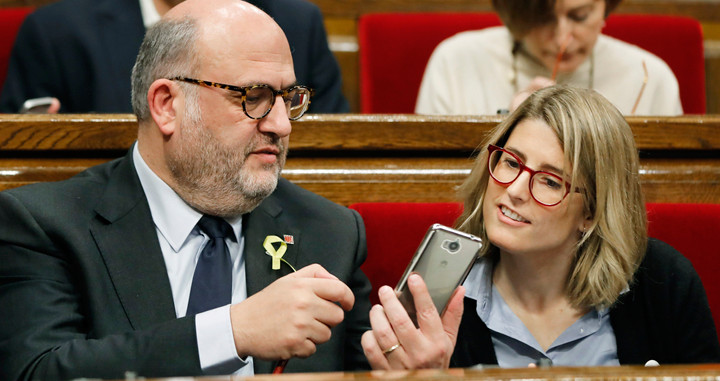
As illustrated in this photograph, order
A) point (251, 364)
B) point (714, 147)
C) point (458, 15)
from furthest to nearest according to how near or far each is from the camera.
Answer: point (458, 15) < point (714, 147) < point (251, 364)

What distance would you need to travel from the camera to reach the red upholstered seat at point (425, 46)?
154 cm

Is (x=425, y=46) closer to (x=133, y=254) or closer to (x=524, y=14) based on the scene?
(x=524, y=14)

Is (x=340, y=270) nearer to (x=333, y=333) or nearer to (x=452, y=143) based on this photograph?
(x=333, y=333)

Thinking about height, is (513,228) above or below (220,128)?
below

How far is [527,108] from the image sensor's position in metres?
0.92

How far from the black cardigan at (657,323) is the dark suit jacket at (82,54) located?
1.86ft

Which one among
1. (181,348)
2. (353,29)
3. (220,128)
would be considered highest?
(220,128)

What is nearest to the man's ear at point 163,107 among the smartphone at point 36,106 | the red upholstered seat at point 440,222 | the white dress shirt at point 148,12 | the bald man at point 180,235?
the bald man at point 180,235

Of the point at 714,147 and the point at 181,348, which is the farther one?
the point at 714,147

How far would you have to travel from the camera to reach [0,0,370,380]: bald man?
0.75 m

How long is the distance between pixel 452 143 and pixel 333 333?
0.94 feet

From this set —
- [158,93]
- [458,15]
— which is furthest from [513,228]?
[458,15]

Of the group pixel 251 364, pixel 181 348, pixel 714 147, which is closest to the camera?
pixel 181 348

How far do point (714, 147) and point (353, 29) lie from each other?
832 mm
